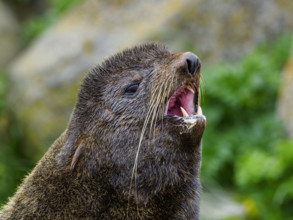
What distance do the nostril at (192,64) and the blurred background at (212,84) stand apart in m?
3.03

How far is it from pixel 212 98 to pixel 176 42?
41.5 inches

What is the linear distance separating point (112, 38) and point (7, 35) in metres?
2.81

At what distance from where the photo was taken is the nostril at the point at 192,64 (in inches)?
138

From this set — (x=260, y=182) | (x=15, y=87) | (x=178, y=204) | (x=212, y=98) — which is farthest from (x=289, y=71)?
(x=178, y=204)

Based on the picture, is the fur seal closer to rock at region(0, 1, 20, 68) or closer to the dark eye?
the dark eye

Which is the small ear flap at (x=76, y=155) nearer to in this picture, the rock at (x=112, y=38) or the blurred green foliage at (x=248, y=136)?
the blurred green foliage at (x=248, y=136)

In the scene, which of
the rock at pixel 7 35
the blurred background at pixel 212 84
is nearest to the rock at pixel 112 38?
the blurred background at pixel 212 84

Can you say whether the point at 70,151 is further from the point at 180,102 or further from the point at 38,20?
the point at 38,20

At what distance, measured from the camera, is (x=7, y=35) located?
1039cm

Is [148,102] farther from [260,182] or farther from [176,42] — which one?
[176,42]

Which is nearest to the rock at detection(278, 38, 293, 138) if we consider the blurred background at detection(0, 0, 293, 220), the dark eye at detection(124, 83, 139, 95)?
the blurred background at detection(0, 0, 293, 220)

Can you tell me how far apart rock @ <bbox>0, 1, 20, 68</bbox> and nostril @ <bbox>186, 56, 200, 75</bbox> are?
22.8ft

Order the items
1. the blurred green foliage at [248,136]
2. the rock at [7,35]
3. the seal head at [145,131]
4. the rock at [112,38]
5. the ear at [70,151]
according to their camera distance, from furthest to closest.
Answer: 1. the rock at [7,35]
2. the rock at [112,38]
3. the blurred green foliage at [248,136]
4. the ear at [70,151]
5. the seal head at [145,131]

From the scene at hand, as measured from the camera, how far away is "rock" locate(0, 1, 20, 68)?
33.3 feet
